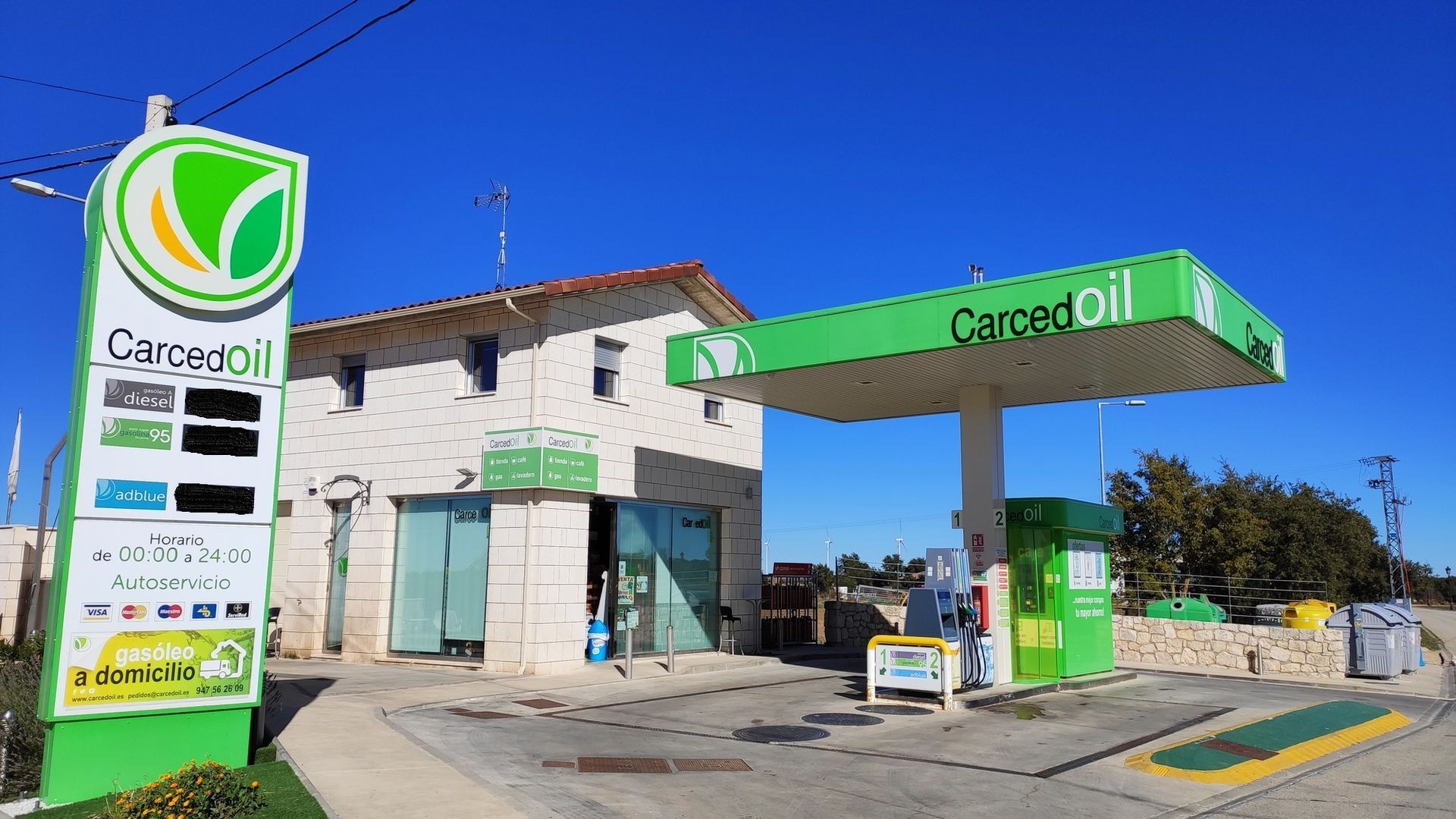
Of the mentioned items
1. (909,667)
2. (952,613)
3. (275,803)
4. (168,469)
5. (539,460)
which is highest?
(539,460)

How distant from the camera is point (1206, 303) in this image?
12.2 meters

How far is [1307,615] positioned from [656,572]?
15.5m

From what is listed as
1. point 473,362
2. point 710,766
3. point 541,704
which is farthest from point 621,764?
point 473,362

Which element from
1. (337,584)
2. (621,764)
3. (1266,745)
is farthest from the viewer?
(337,584)

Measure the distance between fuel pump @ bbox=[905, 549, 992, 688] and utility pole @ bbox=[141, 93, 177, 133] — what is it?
11270 mm

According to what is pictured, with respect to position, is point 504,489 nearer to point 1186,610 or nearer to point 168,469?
point 168,469

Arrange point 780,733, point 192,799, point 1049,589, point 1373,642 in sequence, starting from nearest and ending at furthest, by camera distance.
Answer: point 192,799, point 780,733, point 1049,589, point 1373,642

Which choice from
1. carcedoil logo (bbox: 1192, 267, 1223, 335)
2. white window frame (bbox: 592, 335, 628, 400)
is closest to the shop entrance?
white window frame (bbox: 592, 335, 628, 400)

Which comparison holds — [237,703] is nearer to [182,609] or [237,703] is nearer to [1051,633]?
[182,609]

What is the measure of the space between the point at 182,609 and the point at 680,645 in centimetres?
1241

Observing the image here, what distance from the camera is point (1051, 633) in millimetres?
16703

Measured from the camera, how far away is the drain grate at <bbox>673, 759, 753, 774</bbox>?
9.60 meters

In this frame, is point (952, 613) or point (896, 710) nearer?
point (896, 710)

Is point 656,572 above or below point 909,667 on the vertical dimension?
above
